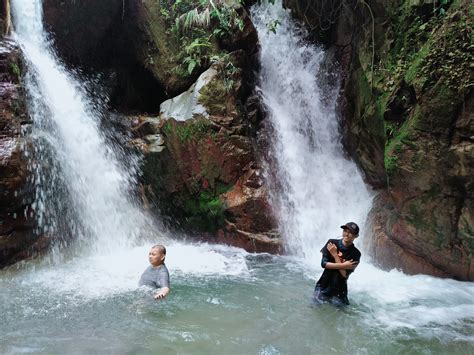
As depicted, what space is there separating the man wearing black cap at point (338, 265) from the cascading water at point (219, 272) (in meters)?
0.22

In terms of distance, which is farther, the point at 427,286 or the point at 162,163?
the point at 162,163

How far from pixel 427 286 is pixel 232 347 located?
4.10m

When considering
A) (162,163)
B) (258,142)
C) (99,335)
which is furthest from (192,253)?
(99,335)

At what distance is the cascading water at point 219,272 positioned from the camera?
14.0 ft

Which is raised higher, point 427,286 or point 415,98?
point 415,98

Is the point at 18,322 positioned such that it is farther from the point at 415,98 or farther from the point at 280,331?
the point at 415,98

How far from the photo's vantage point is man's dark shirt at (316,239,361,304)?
4738 mm

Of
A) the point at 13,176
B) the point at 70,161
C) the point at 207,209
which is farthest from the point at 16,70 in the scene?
the point at 207,209

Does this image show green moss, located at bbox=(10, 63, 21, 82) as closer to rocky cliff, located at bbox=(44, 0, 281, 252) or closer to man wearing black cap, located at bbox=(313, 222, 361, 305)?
rocky cliff, located at bbox=(44, 0, 281, 252)

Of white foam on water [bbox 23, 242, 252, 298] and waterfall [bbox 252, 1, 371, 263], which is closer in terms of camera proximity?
white foam on water [bbox 23, 242, 252, 298]

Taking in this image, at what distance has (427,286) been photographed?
21.1ft

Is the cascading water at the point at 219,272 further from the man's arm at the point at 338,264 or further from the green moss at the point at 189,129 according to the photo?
the green moss at the point at 189,129

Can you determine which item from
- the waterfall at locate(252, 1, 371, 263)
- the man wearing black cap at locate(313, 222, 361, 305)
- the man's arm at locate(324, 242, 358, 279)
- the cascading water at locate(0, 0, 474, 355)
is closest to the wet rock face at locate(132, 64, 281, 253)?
the cascading water at locate(0, 0, 474, 355)

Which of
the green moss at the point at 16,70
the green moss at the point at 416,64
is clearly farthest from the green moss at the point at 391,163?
the green moss at the point at 16,70
